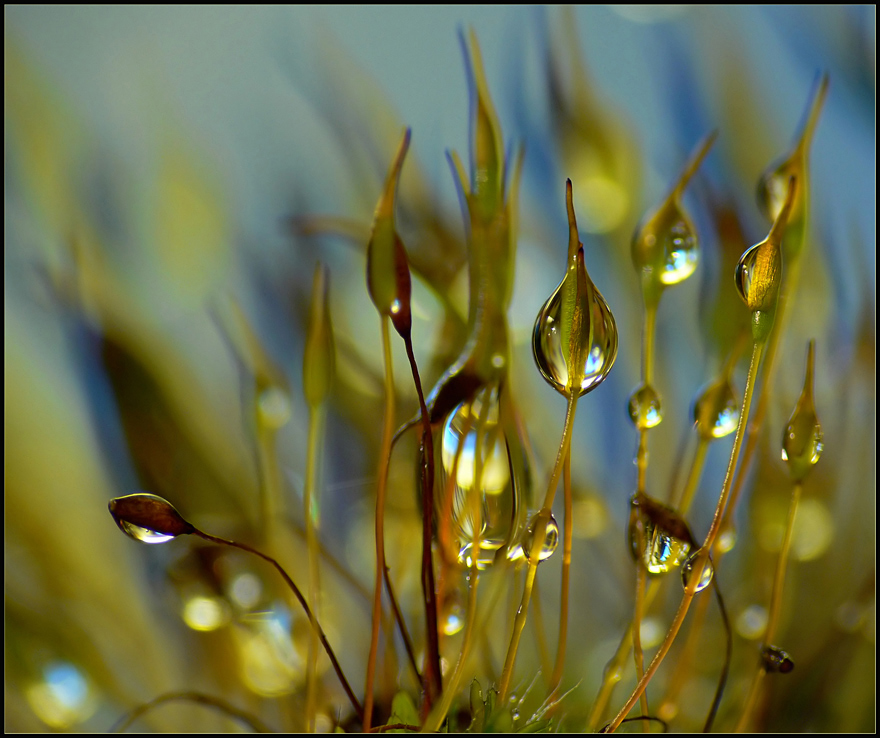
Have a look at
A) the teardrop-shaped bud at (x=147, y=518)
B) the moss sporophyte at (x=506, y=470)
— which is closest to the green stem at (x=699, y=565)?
the moss sporophyte at (x=506, y=470)

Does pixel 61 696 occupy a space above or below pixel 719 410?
below

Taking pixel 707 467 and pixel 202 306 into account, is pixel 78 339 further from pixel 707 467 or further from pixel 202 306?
pixel 707 467

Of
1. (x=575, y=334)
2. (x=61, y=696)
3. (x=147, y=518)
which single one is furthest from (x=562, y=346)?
(x=61, y=696)

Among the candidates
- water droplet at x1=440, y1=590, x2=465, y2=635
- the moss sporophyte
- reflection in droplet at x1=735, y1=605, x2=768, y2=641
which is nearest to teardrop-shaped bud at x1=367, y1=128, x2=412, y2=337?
the moss sporophyte

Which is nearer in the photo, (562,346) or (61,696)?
(562,346)

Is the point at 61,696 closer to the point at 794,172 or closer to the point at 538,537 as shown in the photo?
the point at 538,537

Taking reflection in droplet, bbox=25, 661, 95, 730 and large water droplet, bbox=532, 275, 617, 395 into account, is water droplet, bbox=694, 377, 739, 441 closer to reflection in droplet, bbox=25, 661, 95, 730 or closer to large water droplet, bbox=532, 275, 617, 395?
large water droplet, bbox=532, 275, 617, 395

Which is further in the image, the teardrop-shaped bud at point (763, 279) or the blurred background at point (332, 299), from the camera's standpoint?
the blurred background at point (332, 299)

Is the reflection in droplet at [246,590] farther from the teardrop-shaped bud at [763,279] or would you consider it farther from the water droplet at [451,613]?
the teardrop-shaped bud at [763,279]
